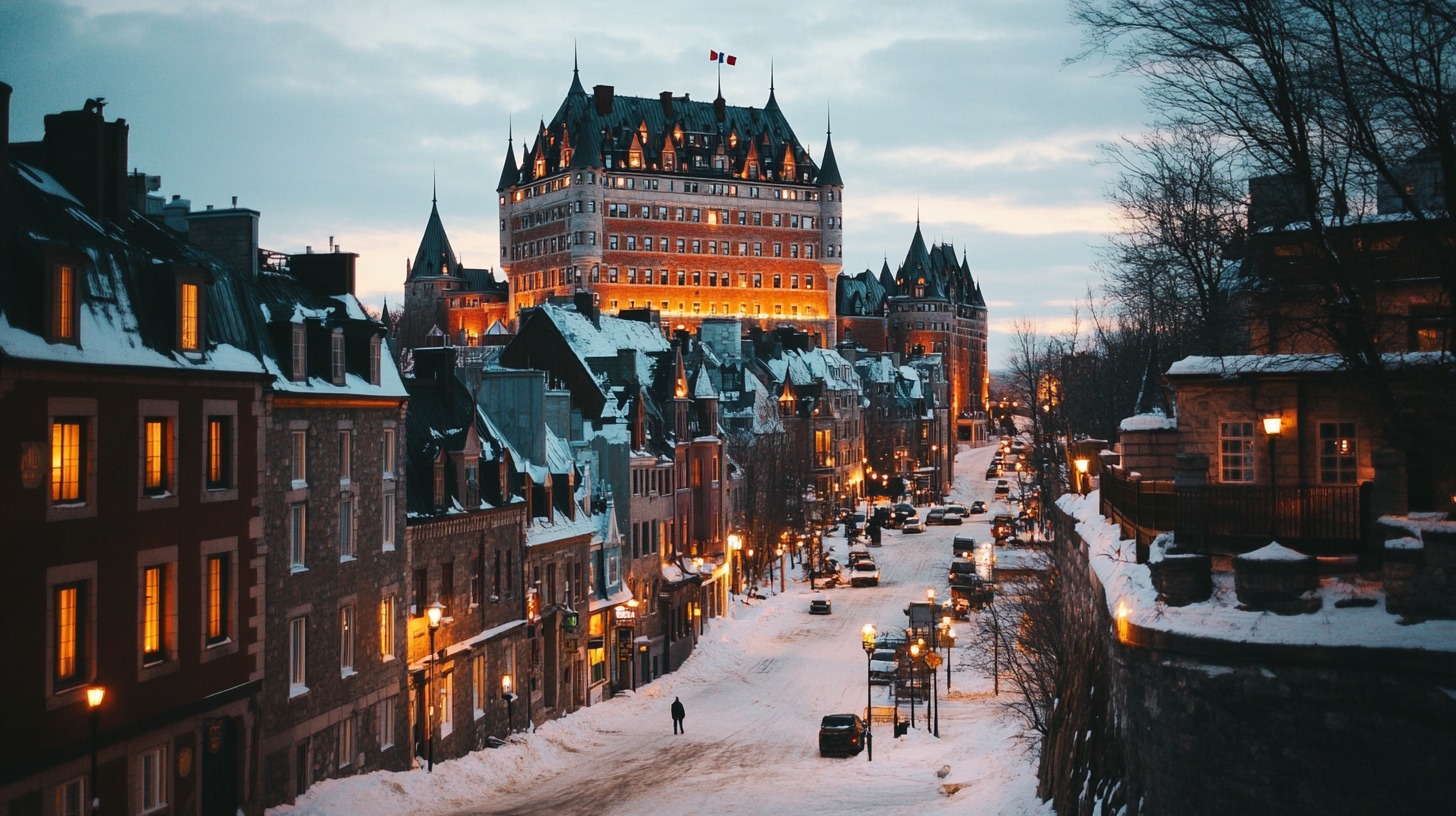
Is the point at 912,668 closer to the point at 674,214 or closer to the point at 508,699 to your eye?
the point at 508,699

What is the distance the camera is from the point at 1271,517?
19734 millimetres

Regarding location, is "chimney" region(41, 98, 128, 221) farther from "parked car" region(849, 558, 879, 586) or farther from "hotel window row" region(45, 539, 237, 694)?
"parked car" region(849, 558, 879, 586)

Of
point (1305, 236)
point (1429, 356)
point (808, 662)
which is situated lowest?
point (808, 662)

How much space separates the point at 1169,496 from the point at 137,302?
17471 mm

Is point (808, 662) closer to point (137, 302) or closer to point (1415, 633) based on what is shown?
point (137, 302)

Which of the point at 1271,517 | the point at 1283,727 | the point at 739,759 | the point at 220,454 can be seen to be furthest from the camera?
the point at 739,759

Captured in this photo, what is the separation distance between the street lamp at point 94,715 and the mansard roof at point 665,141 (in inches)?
6060

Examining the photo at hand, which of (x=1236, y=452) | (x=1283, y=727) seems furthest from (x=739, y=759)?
(x=1283, y=727)

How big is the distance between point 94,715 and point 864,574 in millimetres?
63053

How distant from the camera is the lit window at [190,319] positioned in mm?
26531

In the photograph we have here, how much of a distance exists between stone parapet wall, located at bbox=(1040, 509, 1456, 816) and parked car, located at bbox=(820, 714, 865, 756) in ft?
72.3

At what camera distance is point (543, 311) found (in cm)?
7431

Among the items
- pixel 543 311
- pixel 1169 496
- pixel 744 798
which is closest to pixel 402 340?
pixel 543 311

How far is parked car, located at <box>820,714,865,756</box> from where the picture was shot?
135 ft
